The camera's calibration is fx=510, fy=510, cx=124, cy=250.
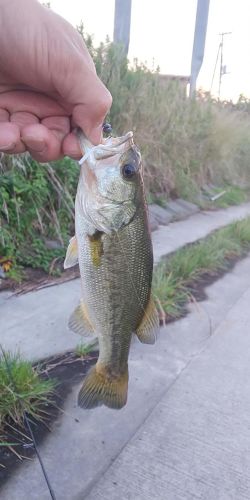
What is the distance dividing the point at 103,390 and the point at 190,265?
10.1ft

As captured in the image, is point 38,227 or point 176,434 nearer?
point 176,434

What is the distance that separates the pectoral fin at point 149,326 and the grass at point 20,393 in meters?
0.83

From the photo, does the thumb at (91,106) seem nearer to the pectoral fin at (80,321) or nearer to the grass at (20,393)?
the pectoral fin at (80,321)

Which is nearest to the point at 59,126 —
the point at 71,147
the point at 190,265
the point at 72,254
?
the point at 71,147

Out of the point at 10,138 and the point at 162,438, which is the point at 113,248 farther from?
the point at 162,438

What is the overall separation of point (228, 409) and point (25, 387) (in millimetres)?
1223

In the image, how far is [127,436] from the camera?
2666mm

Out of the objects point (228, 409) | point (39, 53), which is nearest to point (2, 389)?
point (228, 409)

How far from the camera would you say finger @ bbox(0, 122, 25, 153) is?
6.65ft

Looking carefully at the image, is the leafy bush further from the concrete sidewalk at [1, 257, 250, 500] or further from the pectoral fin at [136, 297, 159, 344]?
the pectoral fin at [136, 297, 159, 344]

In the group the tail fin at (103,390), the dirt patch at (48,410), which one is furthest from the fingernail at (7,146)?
the dirt patch at (48,410)

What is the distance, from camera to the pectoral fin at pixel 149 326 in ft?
6.58

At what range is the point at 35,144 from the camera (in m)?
2.03

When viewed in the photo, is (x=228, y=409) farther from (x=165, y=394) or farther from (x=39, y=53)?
(x=39, y=53)
